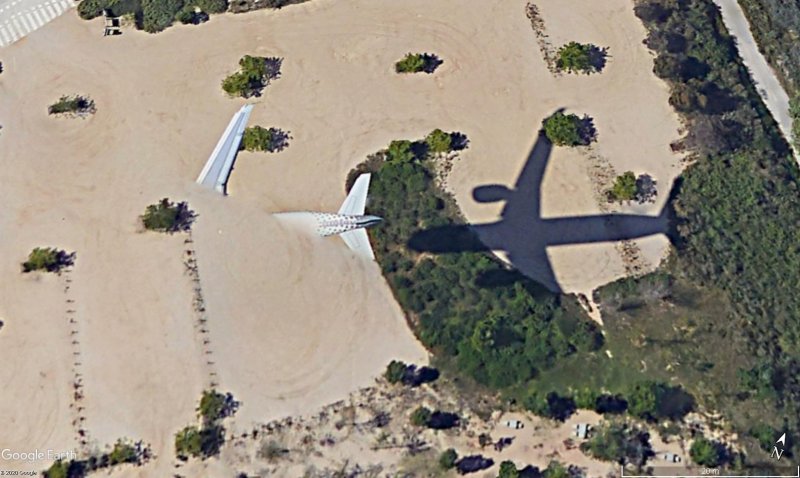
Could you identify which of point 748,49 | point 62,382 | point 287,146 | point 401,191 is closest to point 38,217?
point 62,382

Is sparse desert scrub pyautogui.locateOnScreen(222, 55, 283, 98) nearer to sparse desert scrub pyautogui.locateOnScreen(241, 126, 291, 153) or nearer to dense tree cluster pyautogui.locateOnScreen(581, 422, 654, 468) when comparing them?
sparse desert scrub pyautogui.locateOnScreen(241, 126, 291, 153)

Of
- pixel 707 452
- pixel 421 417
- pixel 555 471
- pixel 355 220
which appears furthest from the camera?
pixel 355 220

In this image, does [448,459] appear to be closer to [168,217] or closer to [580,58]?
[168,217]

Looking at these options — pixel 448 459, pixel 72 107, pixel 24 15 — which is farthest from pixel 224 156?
pixel 448 459

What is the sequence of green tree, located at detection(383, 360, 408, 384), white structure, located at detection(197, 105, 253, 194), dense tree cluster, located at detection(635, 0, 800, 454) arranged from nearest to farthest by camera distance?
green tree, located at detection(383, 360, 408, 384) → dense tree cluster, located at detection(635, 0, 800, 454) → white structure, located at detection(197, 105, 253, 194)

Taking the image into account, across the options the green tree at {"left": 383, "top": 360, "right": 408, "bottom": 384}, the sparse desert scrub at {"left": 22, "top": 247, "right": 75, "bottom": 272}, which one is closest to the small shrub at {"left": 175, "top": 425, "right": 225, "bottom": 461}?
the green tree at {"left": 383, "top": 360, "right": 408, "bottom": 384}

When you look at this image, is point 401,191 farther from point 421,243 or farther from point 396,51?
point 396,51
